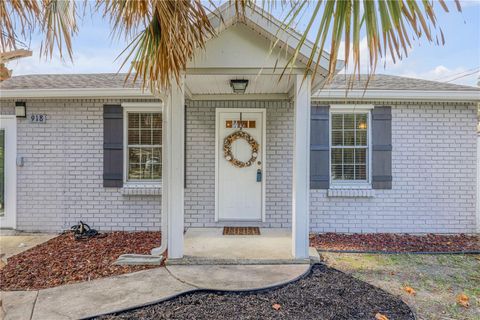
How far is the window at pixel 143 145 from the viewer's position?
5820mm

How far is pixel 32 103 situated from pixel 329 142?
5.67 m

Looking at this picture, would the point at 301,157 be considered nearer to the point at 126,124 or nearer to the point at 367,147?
the point at 367,147

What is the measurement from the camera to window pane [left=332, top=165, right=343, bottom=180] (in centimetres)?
582

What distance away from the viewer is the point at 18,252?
4.64m

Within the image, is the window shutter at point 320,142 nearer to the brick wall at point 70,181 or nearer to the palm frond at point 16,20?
the brick wall at point 70,181

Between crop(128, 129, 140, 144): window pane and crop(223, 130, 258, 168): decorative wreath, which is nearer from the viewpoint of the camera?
crop(223, 130, 258, 168): decorative wreath

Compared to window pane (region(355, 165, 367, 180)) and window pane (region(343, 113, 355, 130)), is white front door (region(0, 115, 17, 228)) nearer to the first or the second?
window pane (region(343, 113, 355, 130))

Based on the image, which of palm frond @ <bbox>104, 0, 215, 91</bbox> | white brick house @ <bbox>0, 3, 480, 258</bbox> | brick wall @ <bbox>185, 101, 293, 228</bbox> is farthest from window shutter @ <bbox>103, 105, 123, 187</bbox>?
palm frond @ <bbox>104, 0, 215, 91</bbox>

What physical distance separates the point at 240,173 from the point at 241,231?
3.54 ft

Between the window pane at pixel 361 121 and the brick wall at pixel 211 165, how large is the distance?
1.27 metres

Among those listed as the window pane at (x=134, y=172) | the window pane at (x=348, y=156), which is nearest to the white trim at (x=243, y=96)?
Result: the window pane at (x=348, y=156)

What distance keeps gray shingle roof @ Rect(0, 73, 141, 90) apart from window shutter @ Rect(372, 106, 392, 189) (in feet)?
14.8

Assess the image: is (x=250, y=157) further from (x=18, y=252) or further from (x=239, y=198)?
(x=18, y=252)

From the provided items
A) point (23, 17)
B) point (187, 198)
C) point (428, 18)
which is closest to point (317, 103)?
point (187, 198)
